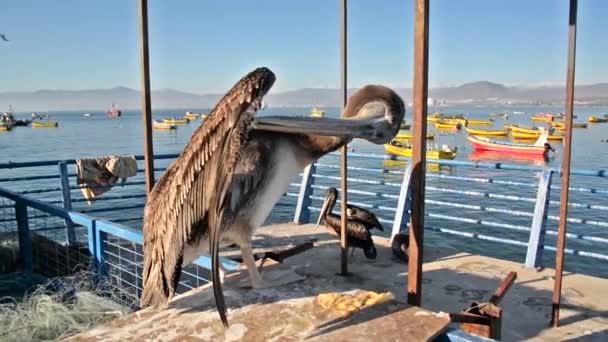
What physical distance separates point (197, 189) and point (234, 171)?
0.33 meters

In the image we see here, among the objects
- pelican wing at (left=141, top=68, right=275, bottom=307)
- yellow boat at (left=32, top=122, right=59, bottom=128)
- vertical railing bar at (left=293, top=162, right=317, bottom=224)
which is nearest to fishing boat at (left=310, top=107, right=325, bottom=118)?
pelican wing at (left=141, top=68, right=275, bottom=307)

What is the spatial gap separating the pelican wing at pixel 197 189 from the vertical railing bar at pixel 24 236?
2.79 meters

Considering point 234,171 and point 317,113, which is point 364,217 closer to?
point 234,171

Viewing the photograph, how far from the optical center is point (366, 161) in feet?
105

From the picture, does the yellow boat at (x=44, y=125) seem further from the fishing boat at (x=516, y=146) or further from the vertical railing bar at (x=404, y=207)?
the vertical railing bar at (x=404, y=207)

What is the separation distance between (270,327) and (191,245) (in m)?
0.79

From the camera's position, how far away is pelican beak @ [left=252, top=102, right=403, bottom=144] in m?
2.85

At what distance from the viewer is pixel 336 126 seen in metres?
2.86

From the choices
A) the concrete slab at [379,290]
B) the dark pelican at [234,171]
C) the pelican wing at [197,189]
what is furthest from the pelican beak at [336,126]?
the concrete slab at [379,290]

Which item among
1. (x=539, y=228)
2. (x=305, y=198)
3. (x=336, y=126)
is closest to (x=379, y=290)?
(x=539, y=228)

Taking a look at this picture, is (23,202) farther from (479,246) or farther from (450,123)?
(450,123)

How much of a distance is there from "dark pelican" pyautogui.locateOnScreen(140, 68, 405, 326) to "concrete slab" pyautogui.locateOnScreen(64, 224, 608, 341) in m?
0.22

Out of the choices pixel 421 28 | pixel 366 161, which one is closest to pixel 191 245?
pixel 421 28

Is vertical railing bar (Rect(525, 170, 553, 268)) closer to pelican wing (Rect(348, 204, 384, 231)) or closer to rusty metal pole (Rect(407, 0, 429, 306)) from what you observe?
pelican wing (Rect(348, 204, 384, 231))
